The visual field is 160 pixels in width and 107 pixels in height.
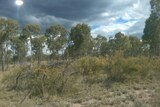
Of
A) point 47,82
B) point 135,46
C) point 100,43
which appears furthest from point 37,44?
point 47,82

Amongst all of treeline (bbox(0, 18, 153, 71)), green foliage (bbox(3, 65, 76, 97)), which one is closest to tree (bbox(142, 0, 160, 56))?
treeline (bbox(0, 18, 153, 71))

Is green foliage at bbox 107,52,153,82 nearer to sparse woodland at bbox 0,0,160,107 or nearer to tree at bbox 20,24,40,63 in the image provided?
sparse woodland at bbox 0,0,160,107

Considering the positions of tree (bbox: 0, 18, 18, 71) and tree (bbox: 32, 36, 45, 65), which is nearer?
tree (bbox: 0, 18, 18, 71)

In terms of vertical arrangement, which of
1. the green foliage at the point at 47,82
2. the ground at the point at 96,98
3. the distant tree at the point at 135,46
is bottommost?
the ground at the point at 96,98

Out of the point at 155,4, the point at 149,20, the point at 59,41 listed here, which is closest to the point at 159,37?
the point at 149,20

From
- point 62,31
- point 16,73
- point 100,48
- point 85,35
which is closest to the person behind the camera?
point 16,73

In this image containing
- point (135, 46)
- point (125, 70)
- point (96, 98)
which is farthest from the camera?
point (135, 46)

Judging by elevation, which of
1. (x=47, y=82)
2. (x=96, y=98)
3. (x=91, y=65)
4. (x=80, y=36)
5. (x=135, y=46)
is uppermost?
(x=80, y=36)

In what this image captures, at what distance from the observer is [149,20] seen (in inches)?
1994

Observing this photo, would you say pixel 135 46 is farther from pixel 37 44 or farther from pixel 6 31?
pixel 6 31

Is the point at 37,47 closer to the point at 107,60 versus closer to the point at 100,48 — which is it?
the point at 100,48

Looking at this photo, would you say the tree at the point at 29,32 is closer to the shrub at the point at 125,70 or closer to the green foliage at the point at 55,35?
the green foliage at the point at 55,35

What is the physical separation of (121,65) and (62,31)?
145 ft

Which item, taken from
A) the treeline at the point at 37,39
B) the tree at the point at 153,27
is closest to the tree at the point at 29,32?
the treeline at the point at 37,39
